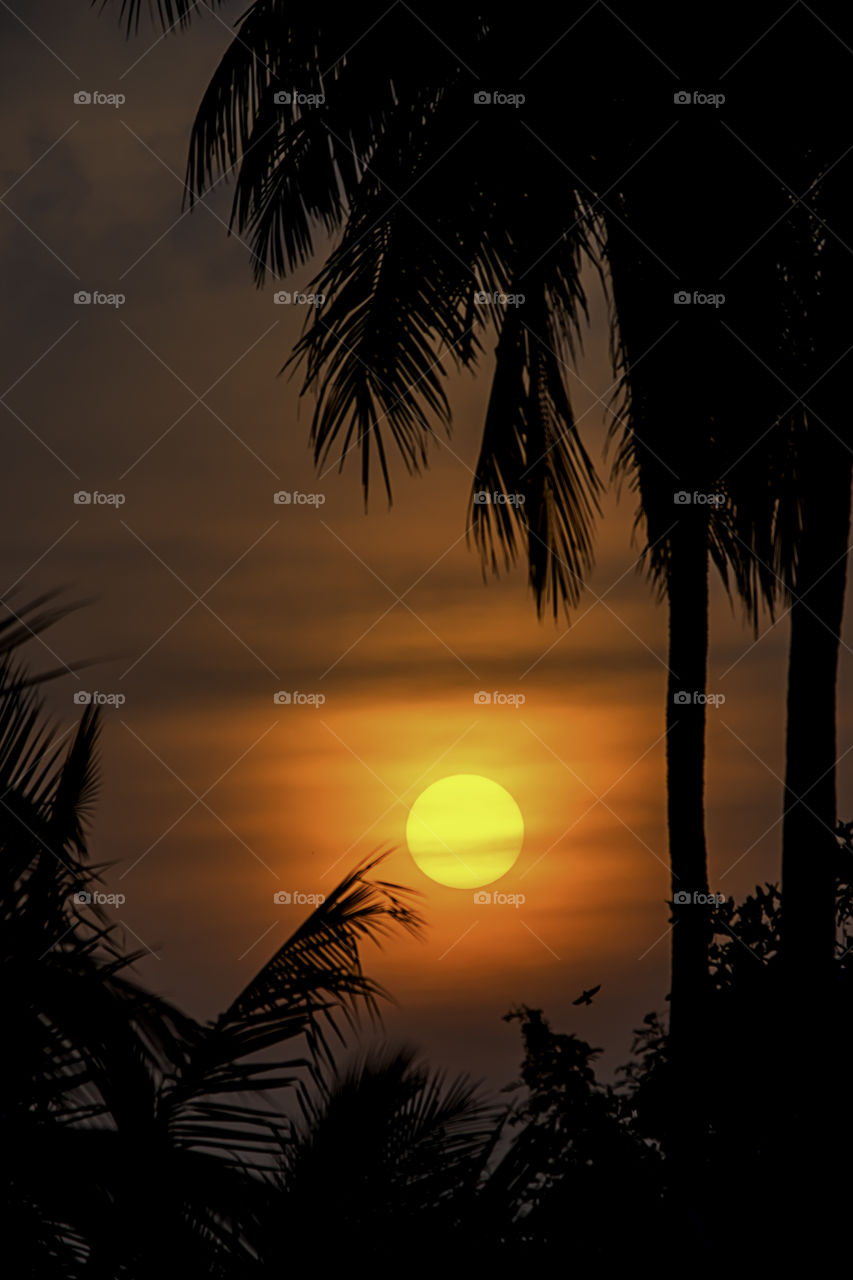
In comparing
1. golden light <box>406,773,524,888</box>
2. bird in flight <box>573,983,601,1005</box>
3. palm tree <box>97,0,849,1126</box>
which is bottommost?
bird in flight <box>573,983,601,1005</box>

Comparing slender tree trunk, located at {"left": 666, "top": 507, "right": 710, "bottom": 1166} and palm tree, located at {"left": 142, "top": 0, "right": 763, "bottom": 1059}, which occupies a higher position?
palm tree, located at {"left": 142, "top": 0, "right": 763, "bottom": 1059}

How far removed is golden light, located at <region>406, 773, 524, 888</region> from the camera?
26.3 feet

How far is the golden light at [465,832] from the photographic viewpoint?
801 centimetres

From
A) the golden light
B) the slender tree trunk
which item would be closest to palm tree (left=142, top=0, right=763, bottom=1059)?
the slender tree trunk

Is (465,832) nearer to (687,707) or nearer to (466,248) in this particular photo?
(687,707)

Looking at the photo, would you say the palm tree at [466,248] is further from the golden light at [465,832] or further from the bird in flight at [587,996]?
the golden light at [465,832]

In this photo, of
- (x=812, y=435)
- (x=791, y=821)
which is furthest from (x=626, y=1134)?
(x=812, y=435)

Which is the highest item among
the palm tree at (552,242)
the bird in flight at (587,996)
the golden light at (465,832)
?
the palm tree at (552,242)

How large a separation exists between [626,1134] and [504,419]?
3.85m

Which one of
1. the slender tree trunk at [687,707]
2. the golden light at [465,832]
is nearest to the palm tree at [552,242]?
the slender tree trunk at [687,707]

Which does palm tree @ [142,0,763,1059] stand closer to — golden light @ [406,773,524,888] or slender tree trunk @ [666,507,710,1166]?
slender tree trunk @ [666,507,710,1166]

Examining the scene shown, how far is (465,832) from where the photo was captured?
9.40 meters

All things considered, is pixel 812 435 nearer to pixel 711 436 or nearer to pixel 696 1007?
pixel 711 436

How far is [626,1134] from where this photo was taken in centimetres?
554
